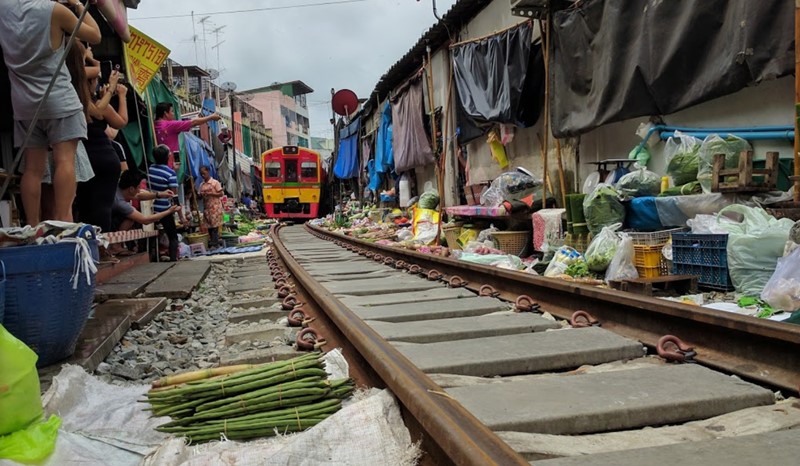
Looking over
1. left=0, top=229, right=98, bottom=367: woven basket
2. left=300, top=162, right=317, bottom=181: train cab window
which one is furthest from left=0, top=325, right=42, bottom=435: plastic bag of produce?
left=300, top=162, right=317, bottom=181: train cab window

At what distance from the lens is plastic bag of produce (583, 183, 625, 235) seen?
564cm

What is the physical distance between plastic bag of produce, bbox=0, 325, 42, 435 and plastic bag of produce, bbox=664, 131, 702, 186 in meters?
5.24

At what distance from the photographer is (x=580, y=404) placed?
6.61 feet

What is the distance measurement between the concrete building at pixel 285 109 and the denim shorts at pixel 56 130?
48902 millimetres

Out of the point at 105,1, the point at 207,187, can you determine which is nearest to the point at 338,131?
the point at 207,187

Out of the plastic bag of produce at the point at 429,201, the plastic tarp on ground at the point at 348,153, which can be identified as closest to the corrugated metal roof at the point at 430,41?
the plastic bag of produce at the point at 429,201

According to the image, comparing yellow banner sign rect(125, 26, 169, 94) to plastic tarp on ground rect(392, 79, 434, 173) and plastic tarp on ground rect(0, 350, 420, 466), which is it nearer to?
plastic tarp on ground rect(392, 79, 434, 173)

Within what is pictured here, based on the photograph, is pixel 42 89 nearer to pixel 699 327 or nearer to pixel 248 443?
pixel 248 443

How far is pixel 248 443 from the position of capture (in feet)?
6.43

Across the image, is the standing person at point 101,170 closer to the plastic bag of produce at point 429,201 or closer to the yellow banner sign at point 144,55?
the yellow banner sign at point 144,55

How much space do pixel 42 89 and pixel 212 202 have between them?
8263mm

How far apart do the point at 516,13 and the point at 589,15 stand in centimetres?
128

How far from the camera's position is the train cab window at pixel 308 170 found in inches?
925

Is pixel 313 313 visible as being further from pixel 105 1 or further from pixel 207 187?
pixel 207 187
